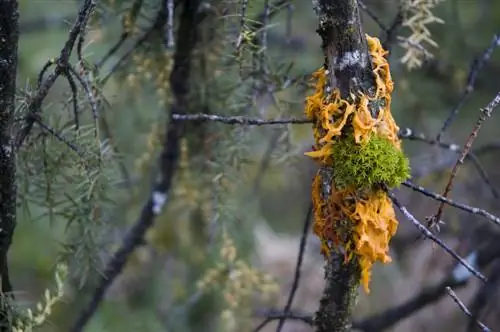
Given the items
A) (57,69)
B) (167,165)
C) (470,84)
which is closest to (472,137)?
(470,84)

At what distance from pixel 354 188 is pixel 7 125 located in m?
0.50

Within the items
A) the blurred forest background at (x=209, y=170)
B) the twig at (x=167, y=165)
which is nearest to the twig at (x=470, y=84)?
the blurred forest background at (x=209, y=170)

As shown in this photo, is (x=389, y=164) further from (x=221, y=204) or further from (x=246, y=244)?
(x=246, y=244)

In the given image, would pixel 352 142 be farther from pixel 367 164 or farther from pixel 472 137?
pixel 472 137

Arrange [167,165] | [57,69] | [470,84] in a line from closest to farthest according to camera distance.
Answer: [57,69], [470,84], [167,165]

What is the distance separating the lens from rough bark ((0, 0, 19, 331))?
90 cm

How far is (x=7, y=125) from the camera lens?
3.09 ft

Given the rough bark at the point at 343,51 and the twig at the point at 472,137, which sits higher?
the rough bark at the point at 343,51

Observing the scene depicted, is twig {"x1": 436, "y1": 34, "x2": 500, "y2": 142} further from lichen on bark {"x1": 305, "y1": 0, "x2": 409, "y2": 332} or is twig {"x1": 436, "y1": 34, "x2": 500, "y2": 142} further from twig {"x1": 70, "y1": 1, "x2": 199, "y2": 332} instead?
twig {"x1": 70, "y1": 1, "x2": 199, "y2": 332}

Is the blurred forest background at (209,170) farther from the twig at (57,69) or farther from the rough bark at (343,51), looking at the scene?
the rough bark at (343,51)

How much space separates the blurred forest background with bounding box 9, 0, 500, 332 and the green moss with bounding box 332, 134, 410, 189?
270mm

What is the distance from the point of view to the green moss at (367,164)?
34.7 inches

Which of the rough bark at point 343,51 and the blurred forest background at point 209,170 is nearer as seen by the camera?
the rough bark at point 343,51

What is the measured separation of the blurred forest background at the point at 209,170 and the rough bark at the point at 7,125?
0.11 metres
